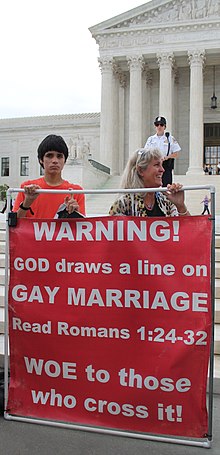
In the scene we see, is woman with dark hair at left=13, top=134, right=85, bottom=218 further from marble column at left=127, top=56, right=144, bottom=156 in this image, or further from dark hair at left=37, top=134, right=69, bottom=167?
marble column at left=127, top=56, right=144, bottom=156

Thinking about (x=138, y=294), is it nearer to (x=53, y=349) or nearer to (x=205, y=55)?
(x=53, y=349)

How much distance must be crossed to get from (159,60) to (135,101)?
10.3 ft

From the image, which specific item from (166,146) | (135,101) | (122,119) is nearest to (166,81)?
(135,101)

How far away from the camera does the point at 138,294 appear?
2.95 m

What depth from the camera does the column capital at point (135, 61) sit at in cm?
3222

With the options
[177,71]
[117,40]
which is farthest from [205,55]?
[117,40]

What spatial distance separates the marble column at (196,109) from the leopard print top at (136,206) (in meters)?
28.4

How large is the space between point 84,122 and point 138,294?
1769 inches

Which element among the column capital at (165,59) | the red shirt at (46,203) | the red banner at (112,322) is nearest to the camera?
the red banner at (112,322)

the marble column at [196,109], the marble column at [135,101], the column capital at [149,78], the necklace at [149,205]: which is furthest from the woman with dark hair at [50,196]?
the column capital at [149,78]

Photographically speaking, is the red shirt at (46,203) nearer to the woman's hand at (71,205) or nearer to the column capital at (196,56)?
the woman's hand at (71,205)

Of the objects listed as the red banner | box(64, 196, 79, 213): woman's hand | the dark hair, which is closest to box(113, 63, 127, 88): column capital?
the dark hair

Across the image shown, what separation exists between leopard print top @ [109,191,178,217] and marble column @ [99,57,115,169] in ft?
98.2

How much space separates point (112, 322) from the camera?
117 inches
